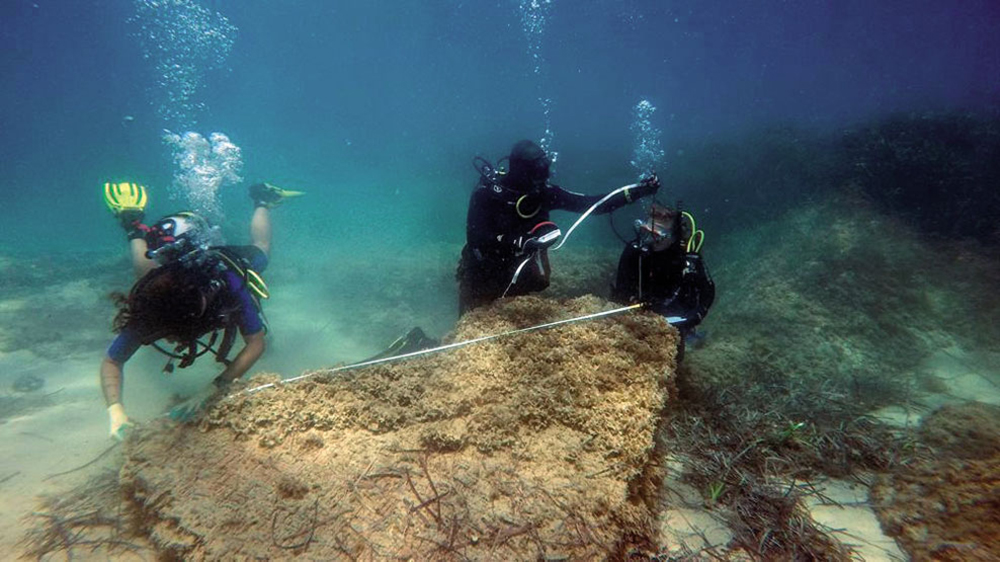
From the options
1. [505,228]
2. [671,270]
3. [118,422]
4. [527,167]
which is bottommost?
[118,422]

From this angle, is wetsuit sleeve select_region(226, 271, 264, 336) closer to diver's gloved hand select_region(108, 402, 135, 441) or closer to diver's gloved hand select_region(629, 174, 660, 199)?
diver's gloved hand select_region(108, 402, 135, 441)

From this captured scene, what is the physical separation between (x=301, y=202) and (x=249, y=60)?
4104 centimetres

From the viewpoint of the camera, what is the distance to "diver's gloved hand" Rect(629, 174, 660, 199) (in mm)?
4220

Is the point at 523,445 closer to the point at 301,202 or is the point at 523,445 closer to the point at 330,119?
the point at 301,202

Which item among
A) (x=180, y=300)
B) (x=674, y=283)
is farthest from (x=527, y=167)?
(x=180, y=300)

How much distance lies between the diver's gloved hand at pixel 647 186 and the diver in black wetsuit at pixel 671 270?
0.35 m

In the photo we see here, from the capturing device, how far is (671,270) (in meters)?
4.67

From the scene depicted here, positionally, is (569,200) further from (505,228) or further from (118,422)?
(118,422)

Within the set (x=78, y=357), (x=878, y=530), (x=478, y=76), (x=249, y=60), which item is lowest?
(x=78, y=357)

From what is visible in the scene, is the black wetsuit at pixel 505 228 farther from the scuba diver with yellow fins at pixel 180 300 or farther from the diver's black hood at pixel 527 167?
the scuba diver with yellow fins at pixel 180 300

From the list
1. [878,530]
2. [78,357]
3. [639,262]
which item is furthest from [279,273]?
[878,530]

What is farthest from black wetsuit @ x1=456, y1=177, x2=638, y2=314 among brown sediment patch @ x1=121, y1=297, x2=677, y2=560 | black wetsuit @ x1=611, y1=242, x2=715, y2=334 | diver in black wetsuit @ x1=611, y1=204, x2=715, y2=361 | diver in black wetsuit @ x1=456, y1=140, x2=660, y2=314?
brown sediment patch @ x1=121, y1=297, x2=677, y2=560

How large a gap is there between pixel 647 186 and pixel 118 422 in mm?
5684

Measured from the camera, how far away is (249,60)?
70750mm
